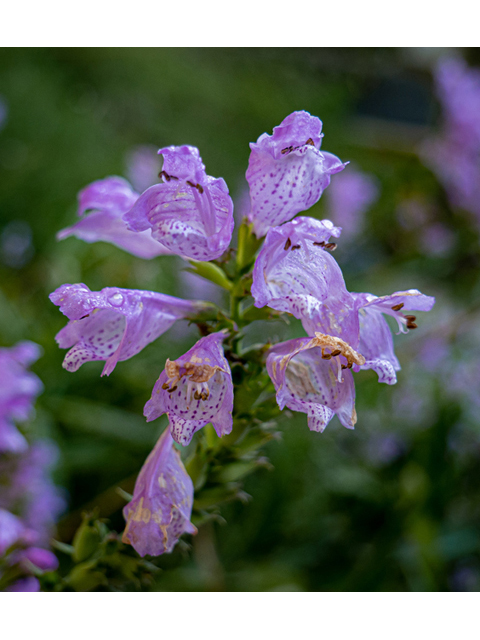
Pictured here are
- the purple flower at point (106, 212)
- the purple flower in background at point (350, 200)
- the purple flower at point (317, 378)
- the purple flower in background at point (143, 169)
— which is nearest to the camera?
the purple flower at point (317, 378)

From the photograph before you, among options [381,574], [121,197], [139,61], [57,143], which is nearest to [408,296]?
[121,197]

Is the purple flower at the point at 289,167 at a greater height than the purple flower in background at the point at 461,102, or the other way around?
the purple flower in background at the point at 461,102

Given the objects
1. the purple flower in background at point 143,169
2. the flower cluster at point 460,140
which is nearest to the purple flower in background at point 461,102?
the flower cluster at point 460,140

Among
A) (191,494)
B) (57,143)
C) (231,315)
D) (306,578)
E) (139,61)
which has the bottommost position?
(306,578)

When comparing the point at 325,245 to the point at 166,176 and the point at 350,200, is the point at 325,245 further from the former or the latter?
the point at 350,200

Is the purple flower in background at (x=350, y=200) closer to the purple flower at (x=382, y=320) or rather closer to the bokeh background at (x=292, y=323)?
the bokeh background at (x=292, y=323)

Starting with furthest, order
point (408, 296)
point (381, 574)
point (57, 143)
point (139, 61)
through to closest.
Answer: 1. point (139, 61)
2. point (57, 143)
3. point (381, 574)
4. point (408, 296)

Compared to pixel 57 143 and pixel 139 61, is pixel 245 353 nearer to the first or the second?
pixel 57 143
